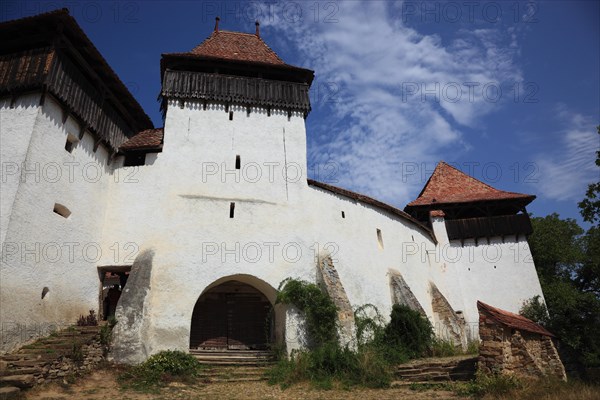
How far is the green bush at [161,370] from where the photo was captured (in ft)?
32.1

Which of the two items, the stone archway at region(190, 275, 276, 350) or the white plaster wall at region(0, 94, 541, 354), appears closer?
the white plaster wall at region(0, 94, 541, 354)

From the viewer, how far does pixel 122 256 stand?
1291cm

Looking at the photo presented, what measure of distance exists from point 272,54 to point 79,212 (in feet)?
34.2

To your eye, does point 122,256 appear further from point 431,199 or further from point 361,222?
point 431,199

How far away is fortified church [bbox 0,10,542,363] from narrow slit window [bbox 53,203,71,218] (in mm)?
95

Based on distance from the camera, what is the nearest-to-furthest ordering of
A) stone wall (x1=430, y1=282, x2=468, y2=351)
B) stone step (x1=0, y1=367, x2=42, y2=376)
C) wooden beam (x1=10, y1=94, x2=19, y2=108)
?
stone step (x1=0, y1=367, x2=42, y2=376) → wooden beam (x1=10, y1=94, x2=19, y2=108) → stone wall (x1=430, y1=282, x2=468, y2=351)

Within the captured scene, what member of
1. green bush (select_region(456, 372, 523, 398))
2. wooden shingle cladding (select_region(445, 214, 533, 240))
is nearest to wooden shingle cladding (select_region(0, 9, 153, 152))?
green bush (select_region(456, 372, 523, 398))

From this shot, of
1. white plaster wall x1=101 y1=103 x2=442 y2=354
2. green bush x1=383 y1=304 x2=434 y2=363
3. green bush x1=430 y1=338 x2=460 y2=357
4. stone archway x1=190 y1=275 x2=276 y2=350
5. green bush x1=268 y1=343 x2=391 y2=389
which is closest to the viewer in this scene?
green bush x1=268 y1=343 x2=391 y2=389

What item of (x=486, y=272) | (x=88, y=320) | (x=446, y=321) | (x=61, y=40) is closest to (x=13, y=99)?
(x=61, y=40)

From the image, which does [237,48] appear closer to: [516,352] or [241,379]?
[241,379]

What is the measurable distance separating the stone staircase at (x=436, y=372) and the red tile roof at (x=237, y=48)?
1180cm

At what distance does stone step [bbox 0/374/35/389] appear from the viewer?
8.24 m

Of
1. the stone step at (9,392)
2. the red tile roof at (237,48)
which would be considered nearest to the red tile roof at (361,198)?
the red tile roof at (237,48)

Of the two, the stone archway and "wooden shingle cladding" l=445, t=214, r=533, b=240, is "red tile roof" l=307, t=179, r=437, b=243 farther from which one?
the stone archway
